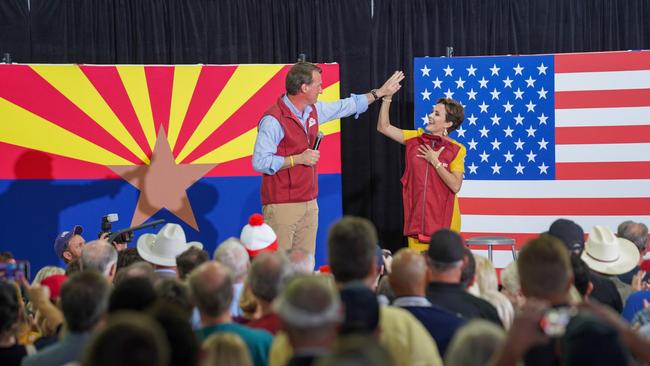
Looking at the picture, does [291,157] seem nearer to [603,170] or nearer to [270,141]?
[270,141]

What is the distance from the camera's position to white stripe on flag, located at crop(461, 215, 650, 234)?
8.04 meters

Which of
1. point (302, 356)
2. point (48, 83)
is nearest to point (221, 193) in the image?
point (48, 83)

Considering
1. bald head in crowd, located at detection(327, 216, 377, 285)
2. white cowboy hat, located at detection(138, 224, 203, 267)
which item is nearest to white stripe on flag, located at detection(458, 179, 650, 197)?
white cowboy hat, located at detection(138, 224, 203, 267)

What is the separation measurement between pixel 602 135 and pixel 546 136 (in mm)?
439

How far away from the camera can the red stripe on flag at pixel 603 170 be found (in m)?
7.96

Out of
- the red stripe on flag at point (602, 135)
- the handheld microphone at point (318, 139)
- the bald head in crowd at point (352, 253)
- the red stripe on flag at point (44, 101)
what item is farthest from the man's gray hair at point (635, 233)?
the red stripe on flag at point (44, 101)

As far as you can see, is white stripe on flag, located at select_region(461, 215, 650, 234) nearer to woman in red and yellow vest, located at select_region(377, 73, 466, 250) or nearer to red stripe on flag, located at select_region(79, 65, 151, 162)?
woman in red and yellow vest, located at select_region(377, 73, 466, 250)

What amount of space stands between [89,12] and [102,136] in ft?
4.81

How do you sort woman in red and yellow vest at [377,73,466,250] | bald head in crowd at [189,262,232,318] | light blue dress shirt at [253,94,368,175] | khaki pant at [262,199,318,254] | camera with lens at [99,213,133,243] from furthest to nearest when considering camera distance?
woman in red and yellow vest at [377,73,466,250] → khaki pant at [262,199,318,254] → light blue dress shirt at [253,94,368,175] → camera with lens at [99,213,133,243] → bald head in crowd at [189,262,232,318]

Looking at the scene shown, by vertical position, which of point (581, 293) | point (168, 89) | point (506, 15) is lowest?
point (581, 293)

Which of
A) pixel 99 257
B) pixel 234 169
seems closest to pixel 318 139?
pixel 234 169

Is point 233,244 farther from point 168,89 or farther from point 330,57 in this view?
point 330,57

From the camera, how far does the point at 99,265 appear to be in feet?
14.9

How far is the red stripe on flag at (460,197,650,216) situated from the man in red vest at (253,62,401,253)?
163 cm
